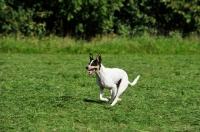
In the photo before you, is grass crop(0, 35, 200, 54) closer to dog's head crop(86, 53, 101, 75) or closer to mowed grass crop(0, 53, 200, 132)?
mowed grass crop(0, 53, 200, 132)

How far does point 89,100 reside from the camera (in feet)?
32.4

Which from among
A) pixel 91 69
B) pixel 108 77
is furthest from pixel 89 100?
pixel 91 69

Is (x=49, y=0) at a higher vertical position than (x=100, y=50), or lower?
higher

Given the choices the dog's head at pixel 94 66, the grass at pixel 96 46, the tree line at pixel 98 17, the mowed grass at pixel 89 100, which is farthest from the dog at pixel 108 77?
the tree line at pixel 98 17

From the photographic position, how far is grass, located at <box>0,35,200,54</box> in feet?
66.7

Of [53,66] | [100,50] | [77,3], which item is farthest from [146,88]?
[77,3]

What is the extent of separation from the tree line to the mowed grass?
24.6 feet

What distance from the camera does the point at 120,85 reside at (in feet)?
29.8

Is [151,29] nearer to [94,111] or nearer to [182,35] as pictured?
[182,35]

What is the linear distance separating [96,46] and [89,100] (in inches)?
440

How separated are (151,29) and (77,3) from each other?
15.3ft

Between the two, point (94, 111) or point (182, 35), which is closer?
point (94, 111)

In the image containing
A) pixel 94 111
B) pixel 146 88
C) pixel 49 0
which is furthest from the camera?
pixel 49 0

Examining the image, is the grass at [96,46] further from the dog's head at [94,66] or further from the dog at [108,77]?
the dog's head at [94,66]
